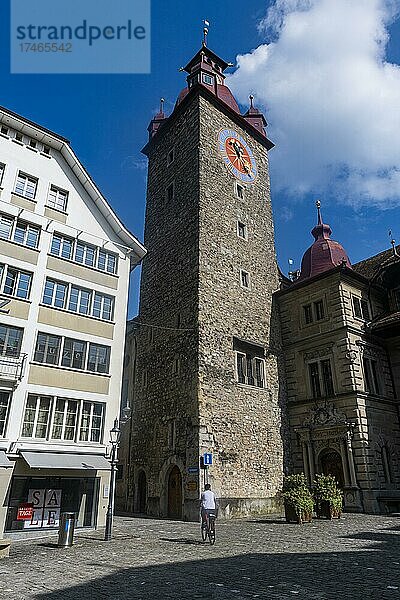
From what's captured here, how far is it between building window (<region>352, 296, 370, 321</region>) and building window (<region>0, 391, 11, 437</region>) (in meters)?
18.5

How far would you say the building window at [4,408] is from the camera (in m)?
15.2

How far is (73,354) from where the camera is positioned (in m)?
17.7

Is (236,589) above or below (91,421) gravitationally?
below

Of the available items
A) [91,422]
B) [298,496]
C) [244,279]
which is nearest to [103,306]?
[91,422]

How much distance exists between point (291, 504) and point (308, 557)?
778 centimetres

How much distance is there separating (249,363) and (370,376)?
6.64 metres

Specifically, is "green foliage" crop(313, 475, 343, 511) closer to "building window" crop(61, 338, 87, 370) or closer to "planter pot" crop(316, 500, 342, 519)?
"planter pot" crop(316, 500, 342, 519)

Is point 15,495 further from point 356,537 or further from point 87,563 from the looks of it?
point 356,537

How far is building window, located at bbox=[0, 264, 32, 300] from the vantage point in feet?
55.2

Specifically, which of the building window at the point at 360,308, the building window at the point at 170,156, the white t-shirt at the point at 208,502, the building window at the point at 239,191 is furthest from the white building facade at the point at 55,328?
the building window at the point at 360,308

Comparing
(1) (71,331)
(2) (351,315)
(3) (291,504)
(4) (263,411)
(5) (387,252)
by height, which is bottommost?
(3) (291,504)

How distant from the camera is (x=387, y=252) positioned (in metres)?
30.3

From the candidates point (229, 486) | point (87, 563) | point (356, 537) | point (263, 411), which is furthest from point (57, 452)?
point (263, 411)

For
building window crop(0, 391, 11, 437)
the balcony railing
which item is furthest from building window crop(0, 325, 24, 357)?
building window crop(0, 391, 11, 437)
